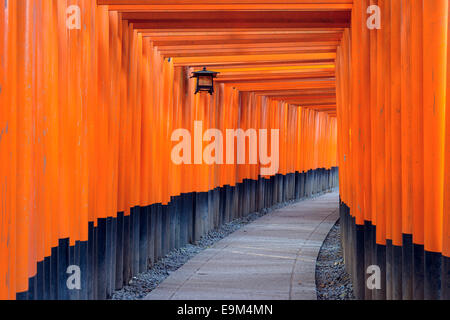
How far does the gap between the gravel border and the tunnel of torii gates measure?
0.16 m

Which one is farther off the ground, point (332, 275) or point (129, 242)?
point (129, 242)

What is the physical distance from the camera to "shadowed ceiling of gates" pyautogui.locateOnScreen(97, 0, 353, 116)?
7367mm

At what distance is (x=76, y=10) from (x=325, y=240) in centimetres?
846

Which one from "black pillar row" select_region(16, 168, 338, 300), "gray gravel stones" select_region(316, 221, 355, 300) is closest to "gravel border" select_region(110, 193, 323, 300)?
"black pillar row" select_region(16, 168, 338, 300)

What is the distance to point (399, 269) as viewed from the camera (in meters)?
4.79

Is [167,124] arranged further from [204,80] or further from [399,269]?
[399,269]

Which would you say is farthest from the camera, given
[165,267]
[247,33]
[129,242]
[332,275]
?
[165,267]

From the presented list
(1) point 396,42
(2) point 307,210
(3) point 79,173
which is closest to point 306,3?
(1) point 396,42

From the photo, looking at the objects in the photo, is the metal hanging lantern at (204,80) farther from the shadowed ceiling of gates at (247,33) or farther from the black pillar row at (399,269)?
the black pillar row at (399,269)

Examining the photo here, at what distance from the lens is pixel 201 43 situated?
31.5ft

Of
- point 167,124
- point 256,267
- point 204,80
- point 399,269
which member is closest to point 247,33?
point 204,80

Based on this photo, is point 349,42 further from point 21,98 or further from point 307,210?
point 307,210

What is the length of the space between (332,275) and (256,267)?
117 centimetres

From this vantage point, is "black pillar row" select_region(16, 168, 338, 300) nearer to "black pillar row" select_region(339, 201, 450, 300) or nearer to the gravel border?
the gravel border
